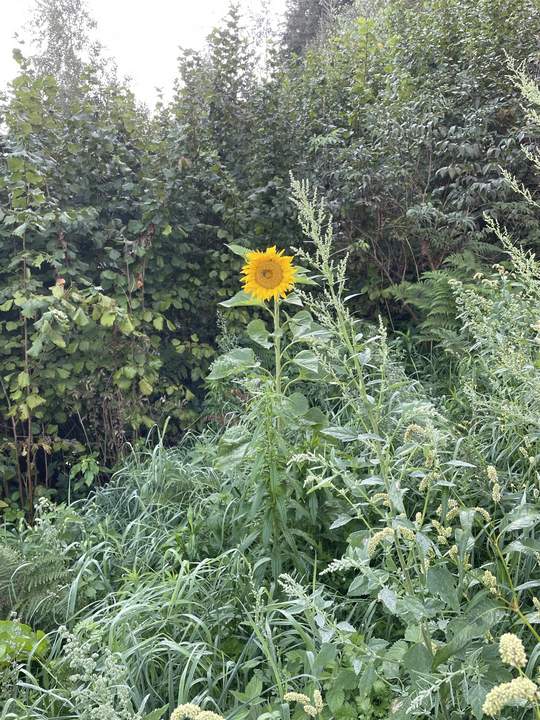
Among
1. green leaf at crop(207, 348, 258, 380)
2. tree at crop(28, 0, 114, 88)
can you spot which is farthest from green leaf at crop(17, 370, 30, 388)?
tree at crop(28, 0, 114, 88)

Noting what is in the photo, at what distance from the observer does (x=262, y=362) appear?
170 inches

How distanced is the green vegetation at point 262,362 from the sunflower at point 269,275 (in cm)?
1

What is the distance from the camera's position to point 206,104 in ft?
14.8

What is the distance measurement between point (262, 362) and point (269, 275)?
1824 mm

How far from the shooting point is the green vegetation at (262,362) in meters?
1.88

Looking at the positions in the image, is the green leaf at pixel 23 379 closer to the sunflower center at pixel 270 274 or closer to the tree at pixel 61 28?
the sunflower center at pixel 270 274

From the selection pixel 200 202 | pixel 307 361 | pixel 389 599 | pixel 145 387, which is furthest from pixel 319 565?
pixel 200 202

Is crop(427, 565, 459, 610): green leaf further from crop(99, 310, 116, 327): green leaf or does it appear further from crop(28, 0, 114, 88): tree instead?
crop(28, 0, 114, 88): tree

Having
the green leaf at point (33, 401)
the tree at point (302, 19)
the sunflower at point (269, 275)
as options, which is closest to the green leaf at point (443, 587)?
the sunflower at point (269, 275)

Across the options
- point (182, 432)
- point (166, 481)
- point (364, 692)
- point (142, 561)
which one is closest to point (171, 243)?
point (182, 432)

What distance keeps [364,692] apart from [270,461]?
2.89 ft

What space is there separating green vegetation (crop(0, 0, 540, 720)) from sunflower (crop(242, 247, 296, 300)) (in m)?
0.01

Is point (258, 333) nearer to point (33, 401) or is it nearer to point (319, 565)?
point (319, 565)

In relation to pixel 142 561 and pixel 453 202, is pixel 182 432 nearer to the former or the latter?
pixel 142 561
